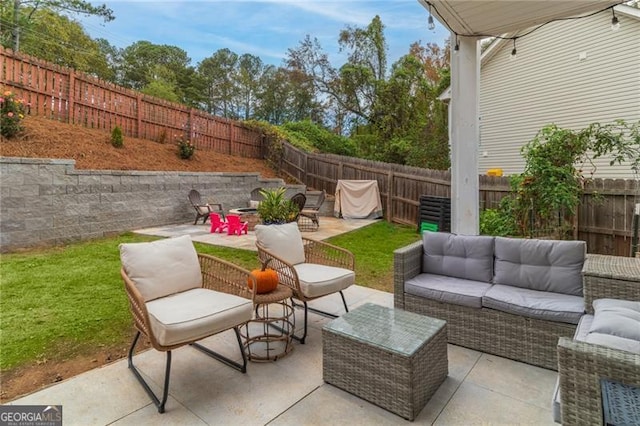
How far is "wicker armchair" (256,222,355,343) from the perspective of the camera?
2.67 metres

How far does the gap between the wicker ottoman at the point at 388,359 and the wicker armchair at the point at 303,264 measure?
1.73 feet

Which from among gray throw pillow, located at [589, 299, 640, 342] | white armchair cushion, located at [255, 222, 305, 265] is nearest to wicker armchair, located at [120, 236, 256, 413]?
white armchair cushion, located at [255, 222, 305, 265]

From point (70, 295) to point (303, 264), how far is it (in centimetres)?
248

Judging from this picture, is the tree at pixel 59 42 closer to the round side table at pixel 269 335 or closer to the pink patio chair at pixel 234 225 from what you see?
the pink patio chair at pixel 234 225

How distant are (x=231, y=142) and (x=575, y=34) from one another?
413 inches

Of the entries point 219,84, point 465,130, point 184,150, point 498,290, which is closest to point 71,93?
point 184,150

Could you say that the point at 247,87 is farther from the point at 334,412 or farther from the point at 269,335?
the point at 334,412

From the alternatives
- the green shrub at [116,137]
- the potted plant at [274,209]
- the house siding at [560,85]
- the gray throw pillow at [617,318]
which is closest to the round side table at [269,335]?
the gray throw pillow at [617,318]

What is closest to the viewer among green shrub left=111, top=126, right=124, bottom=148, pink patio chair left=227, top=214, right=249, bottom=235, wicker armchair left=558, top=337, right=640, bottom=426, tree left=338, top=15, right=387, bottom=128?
wicker armchair left=558, top=337, right=640, bottom=426

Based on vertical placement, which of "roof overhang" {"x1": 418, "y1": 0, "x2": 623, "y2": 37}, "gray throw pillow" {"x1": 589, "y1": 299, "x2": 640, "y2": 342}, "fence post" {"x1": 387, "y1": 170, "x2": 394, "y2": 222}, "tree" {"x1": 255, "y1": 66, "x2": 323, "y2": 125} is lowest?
"gray throw pillow" {"x1": 589, "y1": 299, "x2": 640, "y2": 342}

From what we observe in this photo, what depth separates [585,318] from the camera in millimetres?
2039

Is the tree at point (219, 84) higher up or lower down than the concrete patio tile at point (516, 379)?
higher up

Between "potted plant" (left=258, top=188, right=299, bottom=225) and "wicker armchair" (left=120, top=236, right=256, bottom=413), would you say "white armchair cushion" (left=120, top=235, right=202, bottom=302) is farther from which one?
"potted plant" (left=258, top=188, right=299, bottom=225)

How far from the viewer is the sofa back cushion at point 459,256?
285 centimetres
